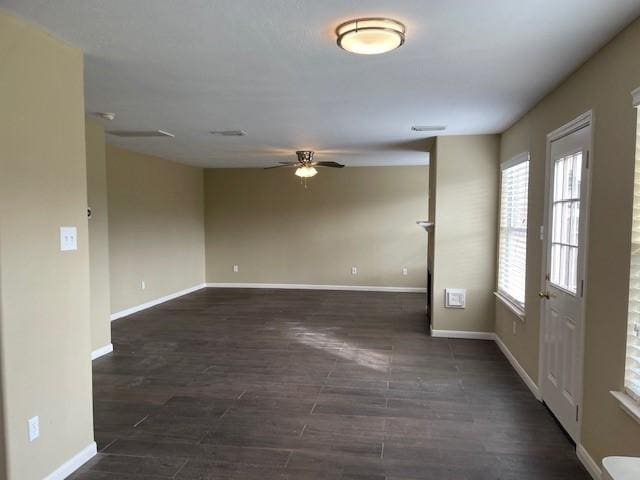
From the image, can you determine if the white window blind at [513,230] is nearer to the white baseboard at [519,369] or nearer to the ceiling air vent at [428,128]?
the white baseboard at [519,369]

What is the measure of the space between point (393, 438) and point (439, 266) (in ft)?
8.72

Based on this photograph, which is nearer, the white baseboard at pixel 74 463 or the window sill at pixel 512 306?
the white baseboard at pixel 74 463

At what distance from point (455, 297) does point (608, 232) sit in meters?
2.94

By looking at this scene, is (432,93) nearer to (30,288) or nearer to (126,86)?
(126,86)

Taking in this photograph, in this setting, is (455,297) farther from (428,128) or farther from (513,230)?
(428,128)

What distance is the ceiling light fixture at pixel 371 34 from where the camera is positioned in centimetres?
207

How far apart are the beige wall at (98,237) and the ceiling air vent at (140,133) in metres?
0.33

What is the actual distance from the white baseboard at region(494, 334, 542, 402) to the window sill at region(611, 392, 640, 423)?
1.39 metres

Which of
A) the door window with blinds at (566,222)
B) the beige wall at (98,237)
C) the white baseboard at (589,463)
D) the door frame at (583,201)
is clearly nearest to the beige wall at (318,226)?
the beige wall at (98,237)

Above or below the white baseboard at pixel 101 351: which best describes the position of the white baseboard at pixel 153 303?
above

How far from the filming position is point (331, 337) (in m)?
5.27

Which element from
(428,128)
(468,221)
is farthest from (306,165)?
(468,221)

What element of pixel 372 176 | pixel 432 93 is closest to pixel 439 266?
pixel 432 93

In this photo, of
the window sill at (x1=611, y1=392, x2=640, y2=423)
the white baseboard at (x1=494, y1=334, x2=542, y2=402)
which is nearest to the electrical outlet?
the window sill at (x1=611, y1=392, x2=640, y2=423)
